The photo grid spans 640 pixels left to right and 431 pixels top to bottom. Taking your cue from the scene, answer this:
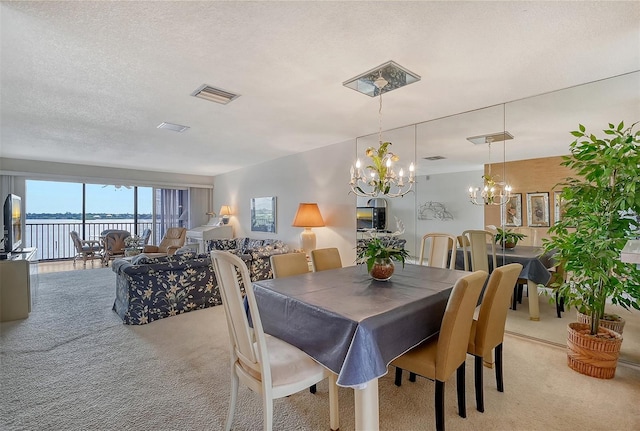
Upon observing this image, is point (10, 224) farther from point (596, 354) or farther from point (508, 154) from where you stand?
point (596, 354)

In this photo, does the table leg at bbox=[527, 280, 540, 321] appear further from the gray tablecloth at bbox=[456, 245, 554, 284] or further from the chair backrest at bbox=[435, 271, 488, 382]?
the chair backrest at bbox=[435, 271, 488, 382]

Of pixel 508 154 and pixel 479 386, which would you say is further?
pixel 508 154

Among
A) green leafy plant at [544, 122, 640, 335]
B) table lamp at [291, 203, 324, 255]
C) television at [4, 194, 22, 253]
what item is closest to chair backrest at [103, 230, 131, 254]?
television at [4, 194, 22, 253]

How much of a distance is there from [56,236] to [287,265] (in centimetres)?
877

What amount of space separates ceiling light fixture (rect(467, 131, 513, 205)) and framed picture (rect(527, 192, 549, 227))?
22 cm

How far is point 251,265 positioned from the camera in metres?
4.28

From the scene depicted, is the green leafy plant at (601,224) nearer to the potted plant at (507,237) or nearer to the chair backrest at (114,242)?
the potted plant at (507,237)

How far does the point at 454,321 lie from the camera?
5.11 feet

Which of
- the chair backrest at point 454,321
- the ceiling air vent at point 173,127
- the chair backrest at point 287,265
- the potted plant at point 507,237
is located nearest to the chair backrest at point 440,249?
the potted plant at point 507,237

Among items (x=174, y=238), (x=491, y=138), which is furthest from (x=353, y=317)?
(x=174, y=238)

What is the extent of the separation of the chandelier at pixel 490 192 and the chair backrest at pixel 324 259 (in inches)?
73.3

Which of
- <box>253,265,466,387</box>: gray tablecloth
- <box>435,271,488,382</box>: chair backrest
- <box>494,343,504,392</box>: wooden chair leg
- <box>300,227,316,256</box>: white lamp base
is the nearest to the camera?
<box>253,265,466,387</box>: gray tablecloth

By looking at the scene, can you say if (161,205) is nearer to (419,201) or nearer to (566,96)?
(419,201)

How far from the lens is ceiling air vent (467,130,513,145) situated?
334 cm
